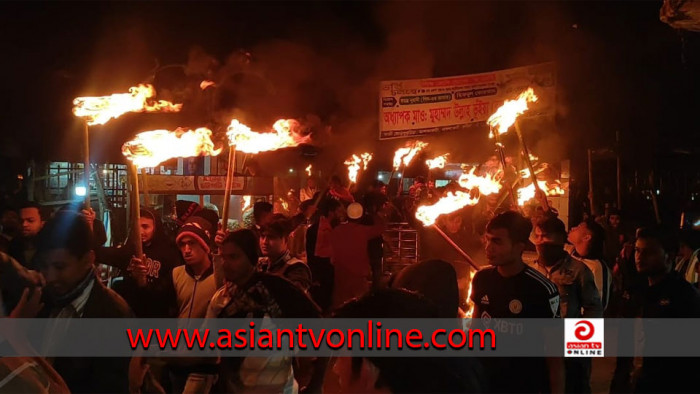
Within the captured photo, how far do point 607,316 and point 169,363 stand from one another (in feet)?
13.6

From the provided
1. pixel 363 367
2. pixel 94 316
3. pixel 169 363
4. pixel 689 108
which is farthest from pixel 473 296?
pixel 689 108

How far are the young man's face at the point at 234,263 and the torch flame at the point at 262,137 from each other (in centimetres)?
208

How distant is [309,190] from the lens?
1152 centimetres

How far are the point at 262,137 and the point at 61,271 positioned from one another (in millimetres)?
3088

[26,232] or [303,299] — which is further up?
[26,232]

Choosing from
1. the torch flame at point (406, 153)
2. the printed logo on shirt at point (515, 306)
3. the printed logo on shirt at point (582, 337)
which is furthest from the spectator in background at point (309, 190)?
the printed logo on shirt at point (515, 306)

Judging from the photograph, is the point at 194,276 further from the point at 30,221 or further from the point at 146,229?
the point at 30,221

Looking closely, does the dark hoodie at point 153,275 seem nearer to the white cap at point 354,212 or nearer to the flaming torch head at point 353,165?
the white cap at point 354,212

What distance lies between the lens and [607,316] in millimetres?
5445

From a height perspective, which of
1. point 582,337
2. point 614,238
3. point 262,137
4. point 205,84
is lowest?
point 582,337

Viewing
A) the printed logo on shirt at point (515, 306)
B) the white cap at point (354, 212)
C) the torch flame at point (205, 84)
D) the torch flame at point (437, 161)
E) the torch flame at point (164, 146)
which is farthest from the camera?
the torch flame at point (437, 161)

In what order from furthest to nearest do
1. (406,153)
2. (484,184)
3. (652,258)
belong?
1. (406,153)
2. (484,184)
3. (652,258)

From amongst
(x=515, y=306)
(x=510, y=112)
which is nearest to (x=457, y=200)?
(x=510, y=112)

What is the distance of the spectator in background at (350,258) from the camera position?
6.27 m
